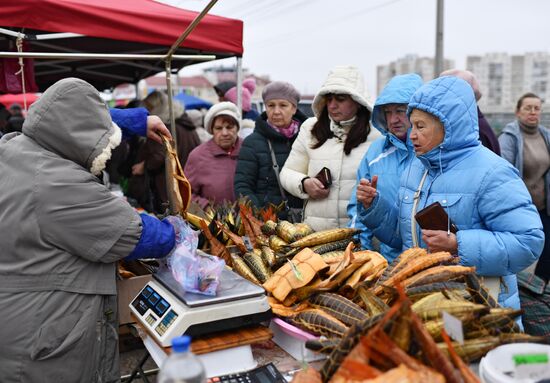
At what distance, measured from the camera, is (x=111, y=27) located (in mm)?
3951

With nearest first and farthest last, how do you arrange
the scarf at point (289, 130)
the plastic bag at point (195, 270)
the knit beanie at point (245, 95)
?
the plastic bag at point (195, 270), the scarf at point (289, 130), the knit beanie at point (245, 95)

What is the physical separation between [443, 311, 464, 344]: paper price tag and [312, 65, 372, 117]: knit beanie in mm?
1895

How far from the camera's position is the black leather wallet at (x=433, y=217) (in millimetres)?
1957

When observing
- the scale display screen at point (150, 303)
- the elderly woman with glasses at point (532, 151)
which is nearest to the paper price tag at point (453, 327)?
the scale display screen at point (150, 303)

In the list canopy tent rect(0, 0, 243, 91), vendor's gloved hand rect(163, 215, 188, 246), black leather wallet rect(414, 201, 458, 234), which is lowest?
vendor's gloved hand rect(163, 215, 188, 246)

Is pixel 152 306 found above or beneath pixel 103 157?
beneath

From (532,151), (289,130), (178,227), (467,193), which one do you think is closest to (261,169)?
(289,130)

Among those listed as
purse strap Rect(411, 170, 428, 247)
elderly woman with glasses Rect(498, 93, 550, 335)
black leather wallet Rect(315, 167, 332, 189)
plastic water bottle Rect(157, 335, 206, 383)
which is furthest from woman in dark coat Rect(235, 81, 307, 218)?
elderly woman with glasses Rect(498, 93, 550, 335)

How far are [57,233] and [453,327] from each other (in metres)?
1.40

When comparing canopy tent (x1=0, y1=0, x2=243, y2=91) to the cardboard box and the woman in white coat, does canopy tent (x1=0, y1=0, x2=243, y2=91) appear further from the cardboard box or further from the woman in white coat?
the cardboard box

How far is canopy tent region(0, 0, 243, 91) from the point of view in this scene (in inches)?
141

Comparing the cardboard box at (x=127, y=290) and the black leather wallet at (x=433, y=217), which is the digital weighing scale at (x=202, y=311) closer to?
the cardboard box at (x=127, y=290)

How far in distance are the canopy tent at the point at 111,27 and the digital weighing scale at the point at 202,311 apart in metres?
2.47

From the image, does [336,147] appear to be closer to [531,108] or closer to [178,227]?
[178,227]
